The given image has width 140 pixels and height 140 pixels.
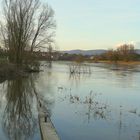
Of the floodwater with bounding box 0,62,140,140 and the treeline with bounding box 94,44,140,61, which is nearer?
the floodwater with bounding box 0,62,140,140

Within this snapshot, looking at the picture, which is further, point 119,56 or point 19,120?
point 119,56

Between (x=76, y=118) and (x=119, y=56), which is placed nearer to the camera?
(x=76, y=118)

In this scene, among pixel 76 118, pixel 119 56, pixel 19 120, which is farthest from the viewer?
pixel 119 56

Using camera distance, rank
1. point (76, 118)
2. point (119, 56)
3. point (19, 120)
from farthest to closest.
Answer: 1. point (119, 56)
2. point (76, 118)
3. point (19, 120)

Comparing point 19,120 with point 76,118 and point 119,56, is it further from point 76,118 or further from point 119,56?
point 119,56

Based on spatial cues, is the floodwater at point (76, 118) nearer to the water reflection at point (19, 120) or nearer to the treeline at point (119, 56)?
the water reflection at point (19, 120)

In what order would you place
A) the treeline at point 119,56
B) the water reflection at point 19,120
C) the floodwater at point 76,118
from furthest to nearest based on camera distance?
1. the treeline at point 119,56
2. the floodwater at point 76,118
3. the water reflection at point 19,120

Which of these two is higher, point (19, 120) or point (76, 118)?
point (19, 120)

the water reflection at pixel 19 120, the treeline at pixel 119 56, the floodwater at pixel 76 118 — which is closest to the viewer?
the water reflection at pixel 19 120

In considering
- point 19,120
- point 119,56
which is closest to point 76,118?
point 19,120

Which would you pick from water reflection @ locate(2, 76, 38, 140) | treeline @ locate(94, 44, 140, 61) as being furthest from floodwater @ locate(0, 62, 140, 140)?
treeline @ locate(94, 44, 140, 61)

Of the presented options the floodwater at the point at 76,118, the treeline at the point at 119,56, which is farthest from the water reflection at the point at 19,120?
the treeline at the point at 119,56

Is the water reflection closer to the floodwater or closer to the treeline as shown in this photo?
the floodwater

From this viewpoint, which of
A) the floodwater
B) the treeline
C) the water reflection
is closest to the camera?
the water reflection
